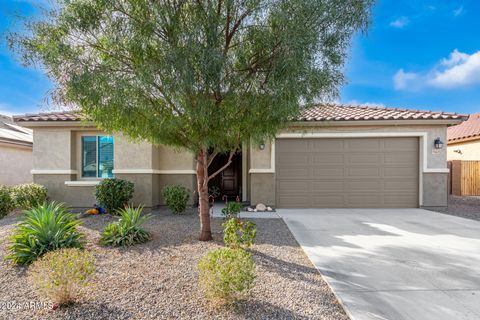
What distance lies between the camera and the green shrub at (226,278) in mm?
2855

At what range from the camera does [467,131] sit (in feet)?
52.6

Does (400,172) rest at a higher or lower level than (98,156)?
lower

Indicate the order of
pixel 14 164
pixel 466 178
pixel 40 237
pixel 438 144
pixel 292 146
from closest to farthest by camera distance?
pixel 40 237
pixel 438 144
pixel 292 146
pixel 14 164
pixel 466 178

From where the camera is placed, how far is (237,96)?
4273mm

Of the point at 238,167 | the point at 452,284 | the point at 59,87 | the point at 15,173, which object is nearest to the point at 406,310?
the point at 452,284

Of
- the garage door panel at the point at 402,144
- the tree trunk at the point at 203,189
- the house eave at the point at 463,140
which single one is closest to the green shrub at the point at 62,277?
the tree trunk at the point at 203,189

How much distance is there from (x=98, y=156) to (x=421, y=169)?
12108mm

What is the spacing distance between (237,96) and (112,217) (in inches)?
236

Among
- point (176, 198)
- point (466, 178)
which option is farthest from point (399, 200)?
point (176, 198)

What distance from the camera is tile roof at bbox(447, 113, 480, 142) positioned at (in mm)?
14944

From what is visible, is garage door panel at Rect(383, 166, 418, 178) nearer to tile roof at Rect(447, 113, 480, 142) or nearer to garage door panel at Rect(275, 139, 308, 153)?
garage door panel at Rect(275, 139, 308, 153)

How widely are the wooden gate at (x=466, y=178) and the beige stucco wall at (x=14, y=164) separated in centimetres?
A: 2394

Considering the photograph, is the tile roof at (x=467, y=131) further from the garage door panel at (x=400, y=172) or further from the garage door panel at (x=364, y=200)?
the garage door panel at (x=364, y=200)

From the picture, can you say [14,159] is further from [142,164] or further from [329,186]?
[329,186]
